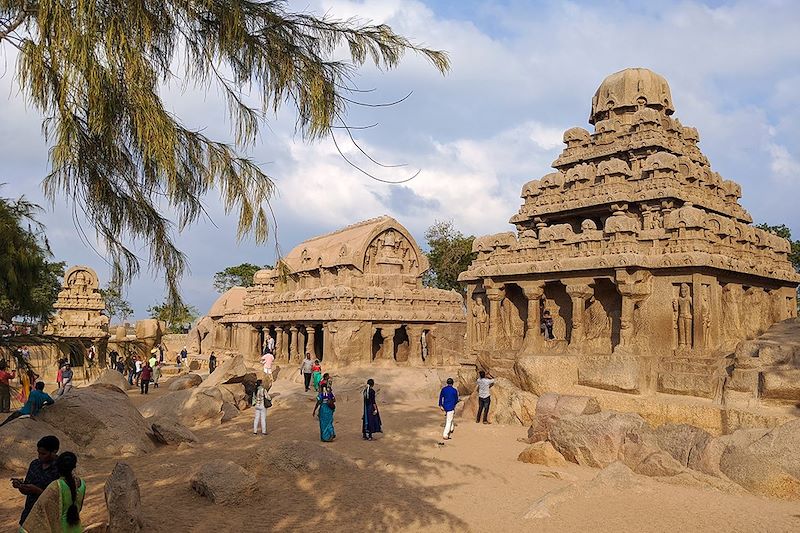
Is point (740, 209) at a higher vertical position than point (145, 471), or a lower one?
higher

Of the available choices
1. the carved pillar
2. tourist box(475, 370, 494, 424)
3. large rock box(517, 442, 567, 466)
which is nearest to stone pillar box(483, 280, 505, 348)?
tourist box(475, 370, 494, 424)

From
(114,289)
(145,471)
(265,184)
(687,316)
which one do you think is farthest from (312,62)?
(687,316)

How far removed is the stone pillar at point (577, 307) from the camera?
51.9ft

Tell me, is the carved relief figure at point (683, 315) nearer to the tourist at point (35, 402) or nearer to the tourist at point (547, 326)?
the tourist at point (547, 326)

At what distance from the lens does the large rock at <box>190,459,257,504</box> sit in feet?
28.5

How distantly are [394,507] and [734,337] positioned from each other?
10.0m

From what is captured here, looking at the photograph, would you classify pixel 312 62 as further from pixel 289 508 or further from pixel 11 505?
pixel 11 505

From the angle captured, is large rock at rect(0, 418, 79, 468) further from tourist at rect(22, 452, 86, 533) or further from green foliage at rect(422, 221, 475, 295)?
green foliage at rect(422, 221, 475, 295)

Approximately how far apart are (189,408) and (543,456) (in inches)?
366

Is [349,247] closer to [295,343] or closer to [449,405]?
[295,343]

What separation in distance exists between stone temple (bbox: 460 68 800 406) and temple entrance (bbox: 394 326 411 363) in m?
9.46

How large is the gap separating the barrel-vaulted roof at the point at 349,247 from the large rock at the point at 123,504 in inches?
711

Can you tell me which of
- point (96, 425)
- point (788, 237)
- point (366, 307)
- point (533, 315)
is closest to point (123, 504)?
point (96, 425)

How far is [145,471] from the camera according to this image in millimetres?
10586
